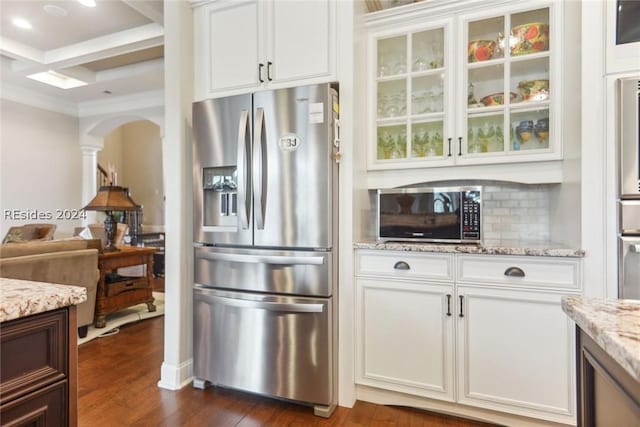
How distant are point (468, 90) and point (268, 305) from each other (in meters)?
1.80

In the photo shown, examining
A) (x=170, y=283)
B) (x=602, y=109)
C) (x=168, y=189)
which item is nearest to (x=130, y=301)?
(x=170, y=283)

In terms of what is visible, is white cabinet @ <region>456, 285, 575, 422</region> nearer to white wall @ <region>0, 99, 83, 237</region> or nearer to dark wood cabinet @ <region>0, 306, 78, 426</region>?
dark wood cabinet @ <region>0, 306, 78, 426</region>

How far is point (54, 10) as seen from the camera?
3264 millimetres

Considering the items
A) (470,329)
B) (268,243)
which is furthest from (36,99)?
(470,329)

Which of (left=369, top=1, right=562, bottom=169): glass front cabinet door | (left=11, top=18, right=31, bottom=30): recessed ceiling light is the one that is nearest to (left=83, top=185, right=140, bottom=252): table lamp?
(left=11, top=18, right=31, bottom=30): recessed ceiling light

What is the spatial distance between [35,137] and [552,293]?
6.77m

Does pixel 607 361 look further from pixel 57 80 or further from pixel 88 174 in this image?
pixel 88 174

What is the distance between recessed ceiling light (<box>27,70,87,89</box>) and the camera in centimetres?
483

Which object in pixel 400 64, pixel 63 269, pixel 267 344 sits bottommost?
pixel 267 344

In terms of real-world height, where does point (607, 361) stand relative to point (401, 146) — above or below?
below

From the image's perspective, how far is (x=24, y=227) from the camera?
16.1 feet

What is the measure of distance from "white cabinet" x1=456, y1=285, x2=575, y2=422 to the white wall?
20.4 feet

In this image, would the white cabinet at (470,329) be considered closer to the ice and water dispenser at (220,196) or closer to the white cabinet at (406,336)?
the white cabinet at (406,336)

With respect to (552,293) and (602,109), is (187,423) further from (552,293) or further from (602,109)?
(602,109)
